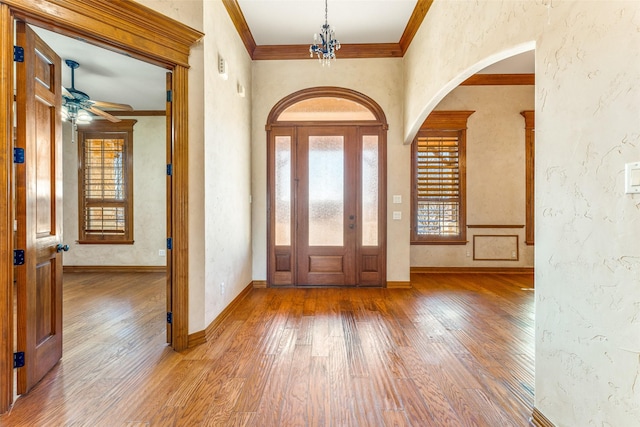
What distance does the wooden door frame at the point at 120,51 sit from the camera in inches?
76.2

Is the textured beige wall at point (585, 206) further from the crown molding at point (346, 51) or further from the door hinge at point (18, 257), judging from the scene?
the door hinge at point (18, 257)

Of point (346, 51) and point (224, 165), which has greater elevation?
point (346, 51)

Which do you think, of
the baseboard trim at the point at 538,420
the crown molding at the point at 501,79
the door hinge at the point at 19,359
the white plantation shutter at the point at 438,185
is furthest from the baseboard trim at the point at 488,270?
the door hinge at the point at 19,359

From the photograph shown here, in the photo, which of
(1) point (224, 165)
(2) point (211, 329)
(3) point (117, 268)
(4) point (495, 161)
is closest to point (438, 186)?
(4) point (495, 161)

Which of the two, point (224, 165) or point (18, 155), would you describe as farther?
point (224, 165)

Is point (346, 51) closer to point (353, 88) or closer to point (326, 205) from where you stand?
point (353, 88)

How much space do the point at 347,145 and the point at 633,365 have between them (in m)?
4.13

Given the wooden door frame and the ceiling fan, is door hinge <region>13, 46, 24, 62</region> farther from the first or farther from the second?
the ceiling fan

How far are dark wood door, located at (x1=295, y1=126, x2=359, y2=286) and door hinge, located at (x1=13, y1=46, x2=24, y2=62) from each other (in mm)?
3316

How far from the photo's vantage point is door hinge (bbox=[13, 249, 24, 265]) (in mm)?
2041

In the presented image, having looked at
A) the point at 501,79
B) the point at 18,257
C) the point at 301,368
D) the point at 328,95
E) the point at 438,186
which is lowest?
the point at 301,368

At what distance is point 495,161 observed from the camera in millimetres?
5945

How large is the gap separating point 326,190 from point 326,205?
240mm

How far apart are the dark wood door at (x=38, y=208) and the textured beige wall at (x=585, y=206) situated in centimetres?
324
